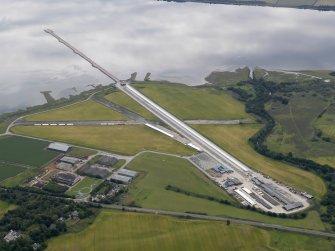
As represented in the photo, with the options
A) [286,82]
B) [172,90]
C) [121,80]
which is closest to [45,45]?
[121,80]

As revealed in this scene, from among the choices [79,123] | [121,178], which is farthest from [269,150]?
[79,123]

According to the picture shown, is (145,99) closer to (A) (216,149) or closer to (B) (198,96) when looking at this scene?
(B) (198,96)

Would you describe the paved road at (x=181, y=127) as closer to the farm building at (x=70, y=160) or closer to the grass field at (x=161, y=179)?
the grass field at (x=161, y=179)

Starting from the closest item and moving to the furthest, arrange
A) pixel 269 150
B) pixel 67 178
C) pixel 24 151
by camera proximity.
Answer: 1. pixel 67 178
2. pixel 269 150
3. pixel 24 151

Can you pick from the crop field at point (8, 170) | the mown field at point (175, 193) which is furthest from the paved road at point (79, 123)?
the crop field at point (8, 170)

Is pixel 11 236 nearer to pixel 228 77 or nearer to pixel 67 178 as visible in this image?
pixel 67 178

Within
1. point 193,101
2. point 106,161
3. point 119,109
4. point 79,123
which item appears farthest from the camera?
point 193,101

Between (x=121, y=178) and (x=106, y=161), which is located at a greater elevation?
(x=106, y=161)

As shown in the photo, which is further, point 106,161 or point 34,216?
point 106,161
